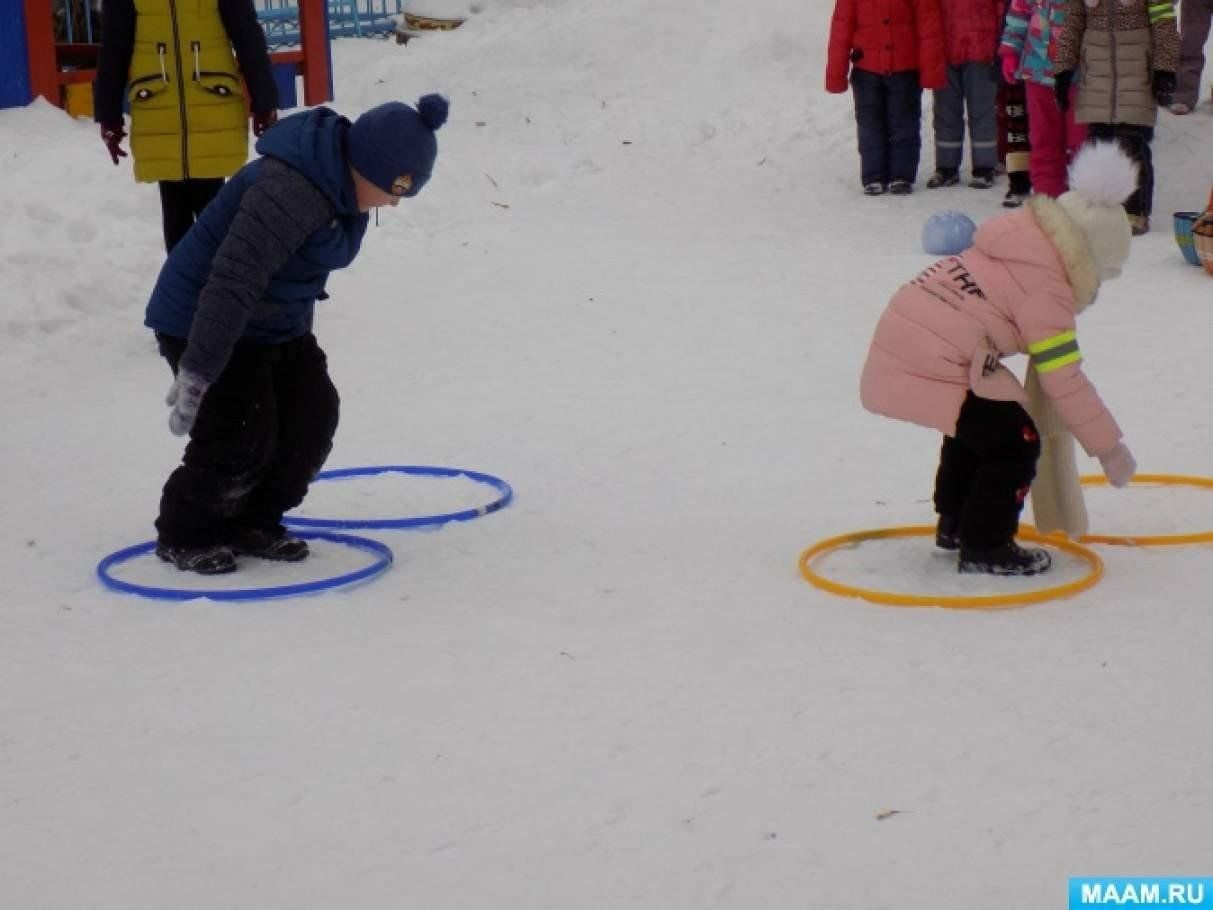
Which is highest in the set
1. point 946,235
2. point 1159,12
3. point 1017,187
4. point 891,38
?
point 1159,12

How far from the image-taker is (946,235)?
1055 cm

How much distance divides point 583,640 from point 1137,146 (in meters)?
7.09

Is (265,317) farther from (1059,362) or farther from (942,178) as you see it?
(942,178)

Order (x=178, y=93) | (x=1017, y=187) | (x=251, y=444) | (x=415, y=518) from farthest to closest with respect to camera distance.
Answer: (x=1017, y=187)
(x=178, y=93)
(x=415, y=518)
(x=251, y=444)

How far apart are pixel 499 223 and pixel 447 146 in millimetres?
1852

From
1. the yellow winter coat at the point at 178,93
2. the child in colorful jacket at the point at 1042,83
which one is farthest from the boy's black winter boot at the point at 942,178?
the yellow winter coat at the point at 178,93

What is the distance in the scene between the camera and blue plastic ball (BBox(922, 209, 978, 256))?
10.5 m

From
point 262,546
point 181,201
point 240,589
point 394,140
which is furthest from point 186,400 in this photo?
point 181,201

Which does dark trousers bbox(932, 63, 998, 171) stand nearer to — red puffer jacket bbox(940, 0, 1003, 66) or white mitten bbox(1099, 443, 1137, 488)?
red puffer jacket bbox(940, 0, 1003, 66)

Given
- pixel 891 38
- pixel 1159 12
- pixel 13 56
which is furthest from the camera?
pixel 891 38

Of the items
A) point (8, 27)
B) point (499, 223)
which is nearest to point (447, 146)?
point (499, 223)

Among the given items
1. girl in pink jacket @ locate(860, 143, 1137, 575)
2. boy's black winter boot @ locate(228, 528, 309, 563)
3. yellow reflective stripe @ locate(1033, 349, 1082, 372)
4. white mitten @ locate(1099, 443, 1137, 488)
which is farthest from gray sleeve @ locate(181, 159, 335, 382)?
white mitten @ locate(1099, 443, 1137, 488)

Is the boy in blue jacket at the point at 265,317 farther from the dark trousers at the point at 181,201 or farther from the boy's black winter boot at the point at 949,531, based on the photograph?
the dark trousers at the point at 181,201

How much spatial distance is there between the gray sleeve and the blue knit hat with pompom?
17cm
